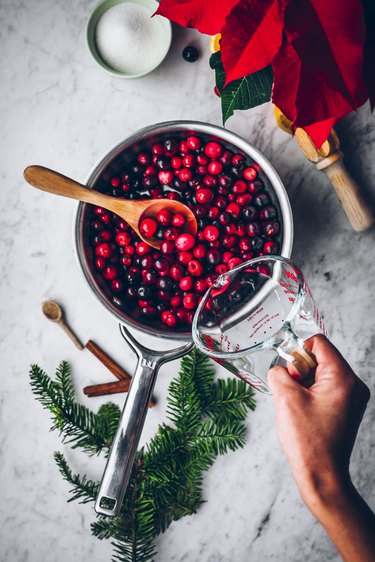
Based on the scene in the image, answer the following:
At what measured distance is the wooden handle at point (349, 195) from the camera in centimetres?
91

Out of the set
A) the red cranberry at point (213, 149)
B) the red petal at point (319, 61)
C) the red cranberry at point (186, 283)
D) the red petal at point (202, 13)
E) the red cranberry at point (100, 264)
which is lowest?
the red cranberry at point (186, 283)

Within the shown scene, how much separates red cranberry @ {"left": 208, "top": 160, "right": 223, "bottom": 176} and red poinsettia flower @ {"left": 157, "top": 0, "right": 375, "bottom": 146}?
0.29 meters

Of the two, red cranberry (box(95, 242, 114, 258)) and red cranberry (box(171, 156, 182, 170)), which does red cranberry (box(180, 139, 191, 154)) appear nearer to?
red cranberry (box(171, 156, 182, 170))

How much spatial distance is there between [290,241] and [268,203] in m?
0.08

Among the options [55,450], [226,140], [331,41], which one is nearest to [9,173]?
[226,140]

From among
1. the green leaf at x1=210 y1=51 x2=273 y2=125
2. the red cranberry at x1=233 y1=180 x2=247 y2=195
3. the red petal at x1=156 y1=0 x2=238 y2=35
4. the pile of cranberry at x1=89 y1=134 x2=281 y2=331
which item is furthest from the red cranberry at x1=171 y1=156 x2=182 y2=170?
the red petal at x1=156 y1=0 x2=238 y2=35

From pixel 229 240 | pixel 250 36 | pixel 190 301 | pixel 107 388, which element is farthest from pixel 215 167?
pixel 107 388

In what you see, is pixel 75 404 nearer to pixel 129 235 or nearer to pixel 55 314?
pixel 55 314

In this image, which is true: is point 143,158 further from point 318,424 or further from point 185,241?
point 318,424

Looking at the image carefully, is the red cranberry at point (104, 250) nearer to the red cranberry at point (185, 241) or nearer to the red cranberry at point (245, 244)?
the red cranberry at point (185, 241)

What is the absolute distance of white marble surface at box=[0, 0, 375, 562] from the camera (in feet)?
3.21

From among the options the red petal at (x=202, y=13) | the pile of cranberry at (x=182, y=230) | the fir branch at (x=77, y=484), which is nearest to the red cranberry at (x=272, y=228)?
the pile of cranberry at (x=182, y=230)

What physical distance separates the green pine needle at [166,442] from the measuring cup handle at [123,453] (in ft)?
0.32

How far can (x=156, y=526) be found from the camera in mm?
960
